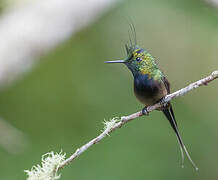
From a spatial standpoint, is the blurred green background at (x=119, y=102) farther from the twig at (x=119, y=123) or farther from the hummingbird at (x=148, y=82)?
the twig at (x=119, y=123)

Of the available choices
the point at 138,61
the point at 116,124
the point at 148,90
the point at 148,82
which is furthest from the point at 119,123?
the point at 138,61

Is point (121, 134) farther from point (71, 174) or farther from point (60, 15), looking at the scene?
point (60, 15)

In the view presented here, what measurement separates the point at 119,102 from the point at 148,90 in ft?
12.7

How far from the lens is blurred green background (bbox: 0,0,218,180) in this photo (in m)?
6.23

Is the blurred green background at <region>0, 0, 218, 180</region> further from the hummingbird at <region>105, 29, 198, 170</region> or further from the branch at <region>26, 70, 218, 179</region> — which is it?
the branch at <region>26, 70, 218, 179</region>

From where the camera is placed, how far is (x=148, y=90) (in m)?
3.15

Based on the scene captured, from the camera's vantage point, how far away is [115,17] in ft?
26.2

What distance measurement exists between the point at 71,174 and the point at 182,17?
3288mm

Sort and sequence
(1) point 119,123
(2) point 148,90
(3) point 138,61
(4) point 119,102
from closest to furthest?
(1) point 119,123
(2) point 148,90
(3) point 138,61
(4) point 119,102

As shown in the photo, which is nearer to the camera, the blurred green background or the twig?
the twig

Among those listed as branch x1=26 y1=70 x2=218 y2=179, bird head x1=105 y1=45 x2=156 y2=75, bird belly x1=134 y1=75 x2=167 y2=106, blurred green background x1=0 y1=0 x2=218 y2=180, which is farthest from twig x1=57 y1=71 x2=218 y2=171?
blurred green background x1=0 y1=0 x2=218 y2=180

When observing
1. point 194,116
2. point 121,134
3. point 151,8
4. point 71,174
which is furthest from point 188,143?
point 151,8

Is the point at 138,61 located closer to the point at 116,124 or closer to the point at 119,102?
the point at 116,124

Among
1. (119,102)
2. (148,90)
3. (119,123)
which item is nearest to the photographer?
(119,123)
